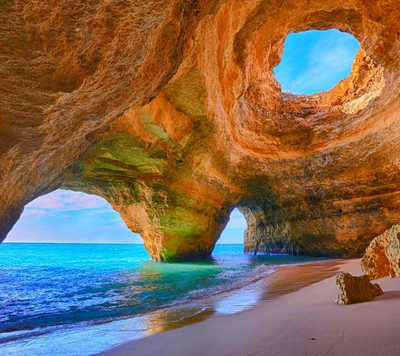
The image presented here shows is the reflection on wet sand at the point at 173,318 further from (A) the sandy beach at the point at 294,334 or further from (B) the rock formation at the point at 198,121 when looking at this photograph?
(B) the rock formation at the point at 198,121

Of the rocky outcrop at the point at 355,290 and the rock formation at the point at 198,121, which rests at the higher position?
the rock formation at the point at 198,121

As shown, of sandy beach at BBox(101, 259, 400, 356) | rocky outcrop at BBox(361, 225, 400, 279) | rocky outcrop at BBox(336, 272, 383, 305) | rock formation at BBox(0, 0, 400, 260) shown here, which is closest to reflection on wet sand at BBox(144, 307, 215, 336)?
sandy beach at BBox(101, 259, 400, 356)

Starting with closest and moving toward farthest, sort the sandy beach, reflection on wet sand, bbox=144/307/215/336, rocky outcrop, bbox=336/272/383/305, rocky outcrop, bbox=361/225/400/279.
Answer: the sandy beach < rocky outcrop, bbox=336/272/383/305 < reflection on wet sand, bbox=144/307/215/336 < rocky outcrop, bbox=361/225/400/279

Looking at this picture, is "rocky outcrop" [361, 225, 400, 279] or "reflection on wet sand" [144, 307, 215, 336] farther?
"rocky outcrop" [361, 225, 400, 279]

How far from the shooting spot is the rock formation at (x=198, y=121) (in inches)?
128

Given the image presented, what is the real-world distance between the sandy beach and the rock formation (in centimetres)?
319

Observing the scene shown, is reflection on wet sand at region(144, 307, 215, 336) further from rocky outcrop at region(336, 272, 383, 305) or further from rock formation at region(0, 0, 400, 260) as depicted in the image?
rock formation at region(0, 0, 400, 260)

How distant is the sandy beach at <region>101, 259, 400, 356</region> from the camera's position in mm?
1786

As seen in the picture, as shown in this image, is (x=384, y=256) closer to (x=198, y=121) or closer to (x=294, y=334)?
(x=294, y=334)

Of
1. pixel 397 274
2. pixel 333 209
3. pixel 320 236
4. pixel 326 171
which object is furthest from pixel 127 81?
pixel 320 236

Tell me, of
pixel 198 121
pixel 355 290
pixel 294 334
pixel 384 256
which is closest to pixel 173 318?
pixel 294 334

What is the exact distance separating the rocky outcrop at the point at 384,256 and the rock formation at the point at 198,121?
429cm

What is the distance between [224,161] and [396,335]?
1083 cm

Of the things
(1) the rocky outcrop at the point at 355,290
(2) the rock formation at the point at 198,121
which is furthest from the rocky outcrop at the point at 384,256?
(2) the rock formation at the point at 198,121
